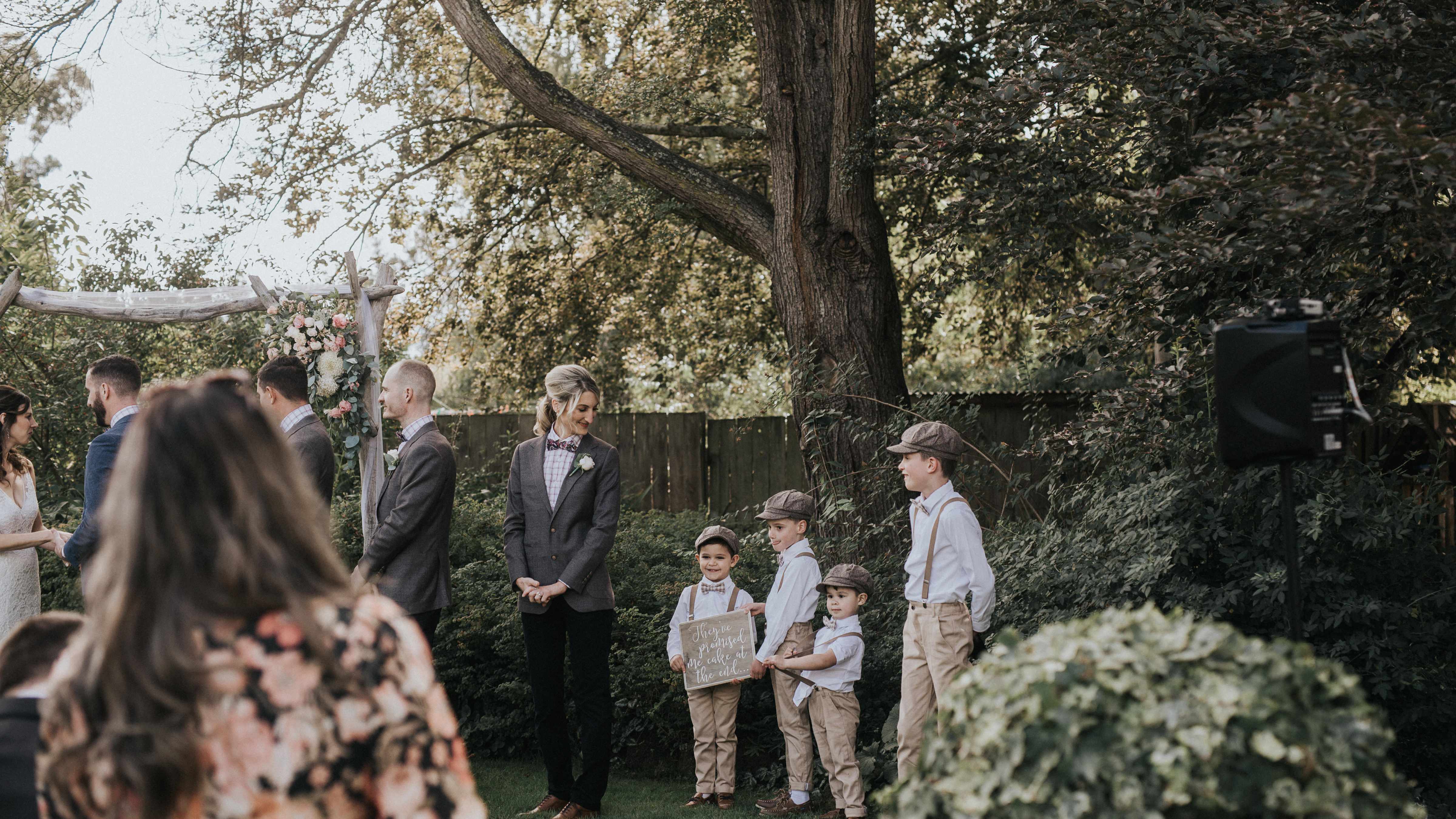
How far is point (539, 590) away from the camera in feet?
18.9

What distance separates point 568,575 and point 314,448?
137 centimetres

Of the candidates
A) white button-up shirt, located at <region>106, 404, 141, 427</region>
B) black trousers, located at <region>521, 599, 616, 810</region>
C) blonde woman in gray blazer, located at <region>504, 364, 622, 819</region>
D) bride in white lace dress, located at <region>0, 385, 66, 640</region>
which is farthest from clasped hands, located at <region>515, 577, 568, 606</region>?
bride in white lace dress, located at <region>0, 385, 66, 640</region>

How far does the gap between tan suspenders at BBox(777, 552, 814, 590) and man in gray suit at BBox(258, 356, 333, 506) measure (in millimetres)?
2289

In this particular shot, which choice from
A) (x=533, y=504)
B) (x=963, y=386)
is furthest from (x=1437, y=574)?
(x=963, y=386)

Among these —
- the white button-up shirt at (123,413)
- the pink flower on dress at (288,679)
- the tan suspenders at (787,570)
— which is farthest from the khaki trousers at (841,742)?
the pink flower on dress at (288,679)

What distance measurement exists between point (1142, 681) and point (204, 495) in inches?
70.8

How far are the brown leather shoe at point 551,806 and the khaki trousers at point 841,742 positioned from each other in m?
1.37

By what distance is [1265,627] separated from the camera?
218 inches

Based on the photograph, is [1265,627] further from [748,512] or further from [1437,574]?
[748,512]

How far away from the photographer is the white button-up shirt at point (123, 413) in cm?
545

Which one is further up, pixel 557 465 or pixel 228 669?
pixel 557 465

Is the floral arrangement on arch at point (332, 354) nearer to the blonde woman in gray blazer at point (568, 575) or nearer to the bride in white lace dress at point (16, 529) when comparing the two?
the bride in white lace dress at point (16, 529)

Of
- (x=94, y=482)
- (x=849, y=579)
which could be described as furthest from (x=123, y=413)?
(x=849, y=579)

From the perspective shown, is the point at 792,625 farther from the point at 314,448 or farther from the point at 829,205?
the point at 829,205
